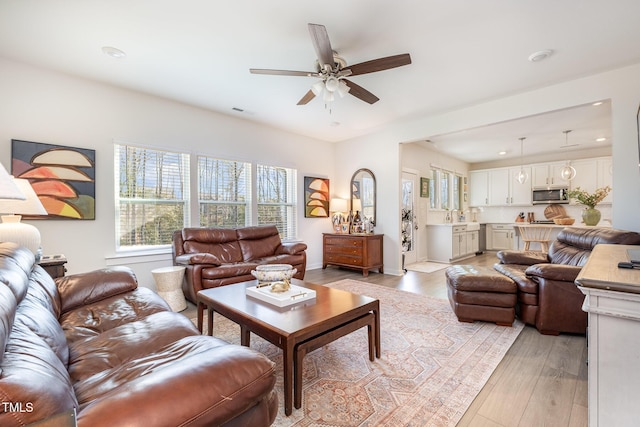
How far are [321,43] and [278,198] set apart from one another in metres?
3.50

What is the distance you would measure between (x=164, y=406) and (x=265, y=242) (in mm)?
3766

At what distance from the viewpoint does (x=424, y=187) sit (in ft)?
21.5

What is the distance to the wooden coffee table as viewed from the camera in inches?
61.2

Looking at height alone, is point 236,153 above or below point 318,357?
above

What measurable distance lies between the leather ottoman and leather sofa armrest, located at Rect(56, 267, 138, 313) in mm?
2964

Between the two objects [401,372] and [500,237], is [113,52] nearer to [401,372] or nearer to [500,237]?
[401,372]

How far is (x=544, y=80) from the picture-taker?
338cm

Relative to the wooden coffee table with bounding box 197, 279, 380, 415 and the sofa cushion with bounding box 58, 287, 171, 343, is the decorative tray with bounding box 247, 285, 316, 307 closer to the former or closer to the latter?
the wooden coffee table with bounding box 197, 279, 380, 415

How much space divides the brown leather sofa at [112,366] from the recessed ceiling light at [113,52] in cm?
209

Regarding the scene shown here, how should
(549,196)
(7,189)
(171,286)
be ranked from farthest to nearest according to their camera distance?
(549,196), (171,286), (7,189)

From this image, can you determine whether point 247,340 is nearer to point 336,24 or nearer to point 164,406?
point 164,406

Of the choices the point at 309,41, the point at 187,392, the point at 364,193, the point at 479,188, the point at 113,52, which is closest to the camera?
the point at 187,392

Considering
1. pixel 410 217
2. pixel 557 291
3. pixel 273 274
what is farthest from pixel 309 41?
pixel 410 217

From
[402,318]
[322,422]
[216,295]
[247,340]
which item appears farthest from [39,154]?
[402,318]
